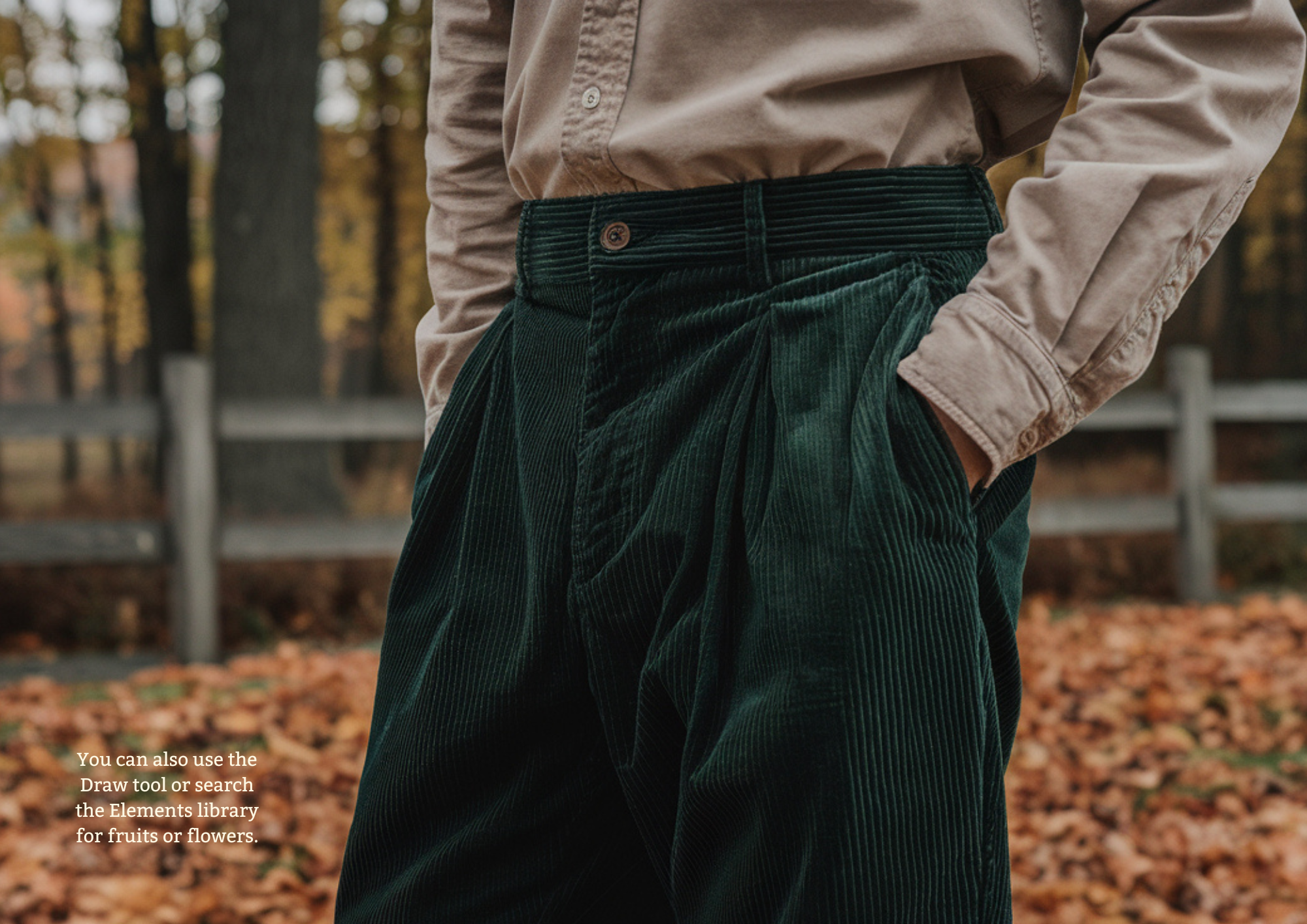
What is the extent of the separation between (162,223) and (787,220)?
9498 millimetres

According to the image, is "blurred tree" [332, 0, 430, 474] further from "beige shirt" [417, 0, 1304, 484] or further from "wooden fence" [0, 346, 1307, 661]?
"beige shirt" [417, 0, 1304, 484]

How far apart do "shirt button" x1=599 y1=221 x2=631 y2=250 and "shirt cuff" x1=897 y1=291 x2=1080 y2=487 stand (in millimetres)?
299

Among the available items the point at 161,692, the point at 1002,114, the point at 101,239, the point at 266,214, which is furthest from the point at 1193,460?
the point at 101,239

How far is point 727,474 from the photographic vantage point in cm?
100

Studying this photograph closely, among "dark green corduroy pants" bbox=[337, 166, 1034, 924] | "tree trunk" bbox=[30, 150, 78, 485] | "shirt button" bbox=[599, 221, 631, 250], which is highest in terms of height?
"shirt button" bbox=[599, 221, 631, 250]

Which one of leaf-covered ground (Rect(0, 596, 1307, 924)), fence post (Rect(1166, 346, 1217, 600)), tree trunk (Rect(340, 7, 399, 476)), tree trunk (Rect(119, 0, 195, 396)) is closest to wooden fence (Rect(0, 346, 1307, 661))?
leaf-covered ground (Rect(0, 596, 1307, 924))

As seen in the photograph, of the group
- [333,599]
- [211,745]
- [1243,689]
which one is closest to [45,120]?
[333,599]

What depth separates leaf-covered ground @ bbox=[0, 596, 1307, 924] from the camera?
271 centimetres

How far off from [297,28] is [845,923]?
6788 millimetres

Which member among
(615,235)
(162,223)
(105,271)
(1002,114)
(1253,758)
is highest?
(1002,114)

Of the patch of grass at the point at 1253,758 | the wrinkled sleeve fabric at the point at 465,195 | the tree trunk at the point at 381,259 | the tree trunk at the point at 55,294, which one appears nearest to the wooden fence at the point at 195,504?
the patch of grass at the point at 1253,758

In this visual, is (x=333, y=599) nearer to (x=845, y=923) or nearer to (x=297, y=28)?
(x=297, y=28)

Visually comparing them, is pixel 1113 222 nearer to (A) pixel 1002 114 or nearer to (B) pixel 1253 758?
(A) pixel 1002 114

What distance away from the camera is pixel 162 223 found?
9.38m
